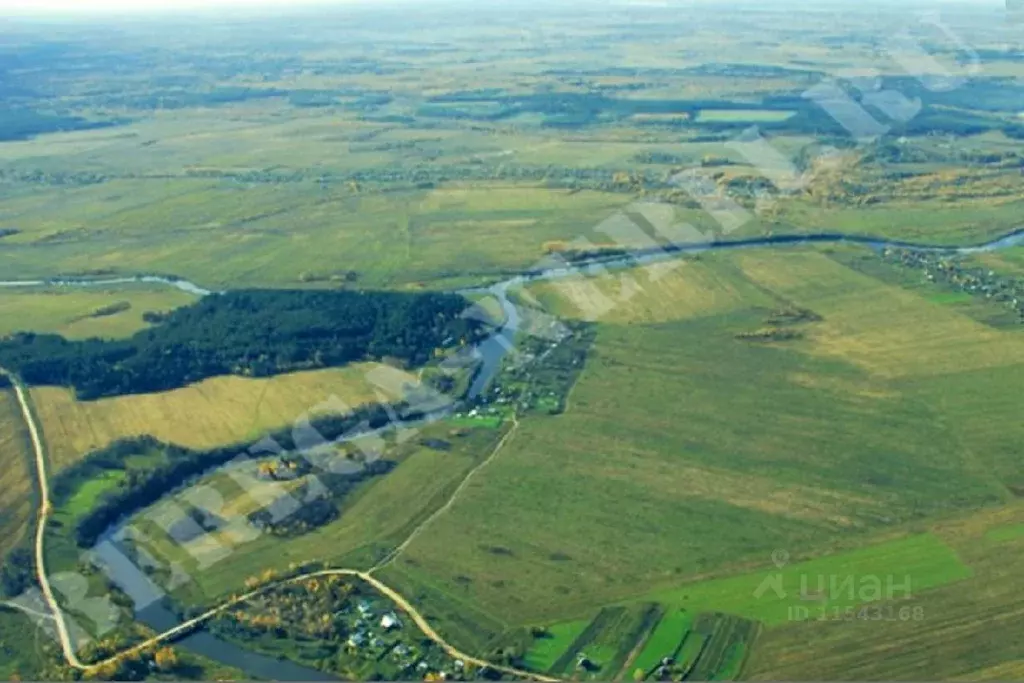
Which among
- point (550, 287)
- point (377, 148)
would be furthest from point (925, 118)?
point (550, 287)

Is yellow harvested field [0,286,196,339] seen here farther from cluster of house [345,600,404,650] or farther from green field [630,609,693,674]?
green field [630,609,693,674]

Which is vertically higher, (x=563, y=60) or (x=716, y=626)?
(x=563, y=60)

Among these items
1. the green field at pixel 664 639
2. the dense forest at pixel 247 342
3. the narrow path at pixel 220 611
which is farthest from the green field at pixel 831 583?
the dense forest at pixel 247 342

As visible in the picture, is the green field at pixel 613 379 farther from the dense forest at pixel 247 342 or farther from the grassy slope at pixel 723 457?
the dense forest at pixel 247 342

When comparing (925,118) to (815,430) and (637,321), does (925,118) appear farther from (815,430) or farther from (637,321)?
(815,430)

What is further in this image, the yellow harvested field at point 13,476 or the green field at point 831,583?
the yellow harvested field at point 13,476

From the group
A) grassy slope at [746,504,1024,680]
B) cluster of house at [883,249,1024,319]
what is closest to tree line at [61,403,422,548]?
grassy slope at [746,504,1024,680]

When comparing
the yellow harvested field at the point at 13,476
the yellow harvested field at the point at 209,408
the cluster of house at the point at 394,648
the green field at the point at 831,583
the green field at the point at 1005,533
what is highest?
the yellow harvested field at the point at 209,408
